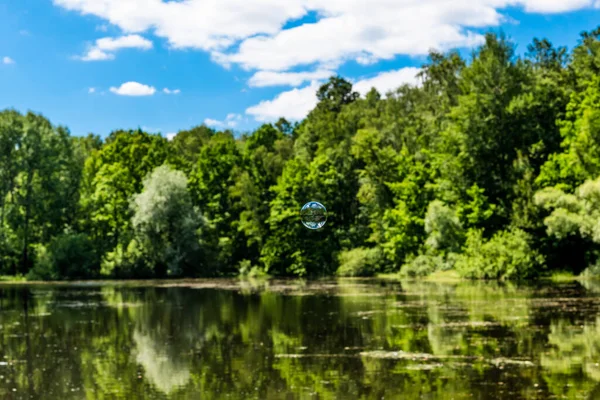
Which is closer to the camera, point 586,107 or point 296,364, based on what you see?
point 296,364

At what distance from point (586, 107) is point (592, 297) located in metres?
21.5

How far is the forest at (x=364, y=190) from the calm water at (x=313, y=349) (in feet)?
54.8

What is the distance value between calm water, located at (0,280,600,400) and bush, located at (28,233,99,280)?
2982 cm

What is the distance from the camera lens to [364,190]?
233 ft

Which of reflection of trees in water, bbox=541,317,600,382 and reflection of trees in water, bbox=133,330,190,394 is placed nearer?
reflection of trees in water, bbox=541,317,600,382

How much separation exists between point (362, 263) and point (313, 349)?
155 feet

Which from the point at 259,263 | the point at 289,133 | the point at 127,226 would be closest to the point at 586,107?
the point at 259,263

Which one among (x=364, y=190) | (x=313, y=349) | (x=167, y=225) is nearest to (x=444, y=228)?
(x=364, y=190)

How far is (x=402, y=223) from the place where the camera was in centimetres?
6425

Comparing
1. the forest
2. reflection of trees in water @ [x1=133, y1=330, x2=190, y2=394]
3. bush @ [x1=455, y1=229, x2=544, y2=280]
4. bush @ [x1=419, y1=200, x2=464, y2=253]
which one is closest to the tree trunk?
the forest

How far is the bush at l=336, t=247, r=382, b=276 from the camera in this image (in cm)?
6694

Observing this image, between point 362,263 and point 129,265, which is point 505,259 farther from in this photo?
point 129,265

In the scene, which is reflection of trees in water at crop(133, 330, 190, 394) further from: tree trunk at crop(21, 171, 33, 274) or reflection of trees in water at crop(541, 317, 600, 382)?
tree trunk at crop(21, 171, 33, 274)

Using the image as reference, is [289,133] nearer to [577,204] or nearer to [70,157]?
[70,157]
